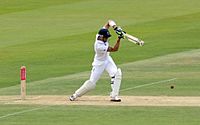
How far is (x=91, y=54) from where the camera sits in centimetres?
3462

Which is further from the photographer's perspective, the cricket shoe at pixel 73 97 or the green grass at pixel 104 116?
the cricket shoe at pixel 73 97

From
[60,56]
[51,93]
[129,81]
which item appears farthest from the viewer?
[60,56]

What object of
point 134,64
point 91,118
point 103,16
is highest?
point 103,16

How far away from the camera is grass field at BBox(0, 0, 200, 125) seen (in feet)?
64.1

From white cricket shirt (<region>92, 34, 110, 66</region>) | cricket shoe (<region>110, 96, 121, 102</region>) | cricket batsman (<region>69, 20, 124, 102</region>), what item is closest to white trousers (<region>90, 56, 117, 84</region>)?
cricket batsman (<region>69, 20, 124, 102</region>)

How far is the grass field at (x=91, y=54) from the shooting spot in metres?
19.5

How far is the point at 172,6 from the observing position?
180ft

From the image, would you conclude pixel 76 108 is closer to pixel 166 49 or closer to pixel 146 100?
pixel 146 100

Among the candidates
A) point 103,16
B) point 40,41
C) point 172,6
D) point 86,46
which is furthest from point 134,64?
point 172,6

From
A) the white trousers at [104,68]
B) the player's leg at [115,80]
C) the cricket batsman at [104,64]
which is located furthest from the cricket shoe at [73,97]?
the player's leg at [115,80]

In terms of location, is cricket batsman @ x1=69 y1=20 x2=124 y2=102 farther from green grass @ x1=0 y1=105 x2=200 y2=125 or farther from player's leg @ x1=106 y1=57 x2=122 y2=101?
green grass @ x1=0 y1=105 x2=200 y2=125

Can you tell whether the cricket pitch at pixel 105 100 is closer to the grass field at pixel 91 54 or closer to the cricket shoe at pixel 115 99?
the cricket shoe at pixel 115 99

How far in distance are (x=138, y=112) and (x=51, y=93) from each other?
4621 millimetres

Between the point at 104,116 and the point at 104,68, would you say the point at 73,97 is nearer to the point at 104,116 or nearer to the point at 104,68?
the point at 104,68
